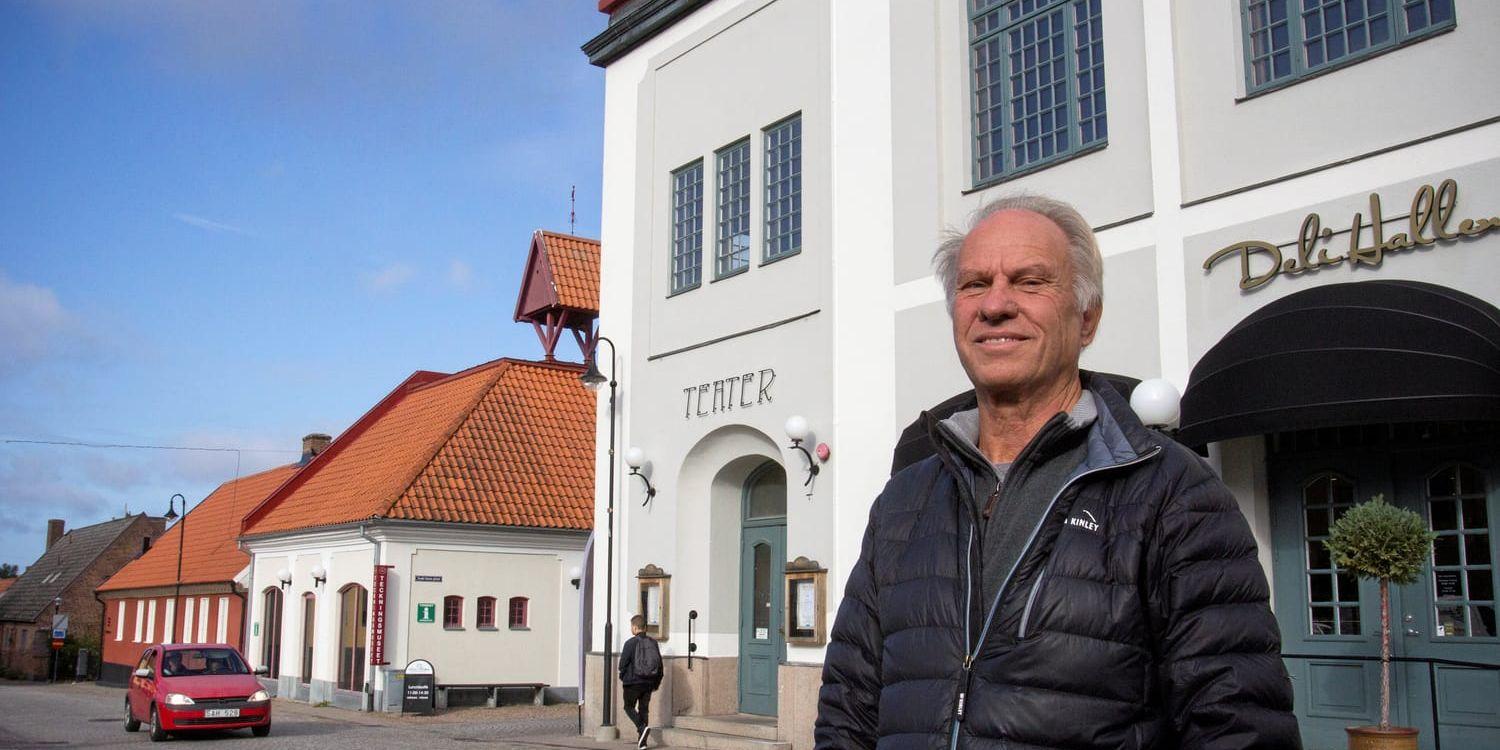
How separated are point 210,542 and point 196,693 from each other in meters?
22.1

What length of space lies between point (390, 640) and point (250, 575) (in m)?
10.2

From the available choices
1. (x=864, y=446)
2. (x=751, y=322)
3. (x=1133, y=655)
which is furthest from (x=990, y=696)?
(x=751, y=322)

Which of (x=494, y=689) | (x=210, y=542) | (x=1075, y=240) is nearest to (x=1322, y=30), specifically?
(x=1075, y=240)

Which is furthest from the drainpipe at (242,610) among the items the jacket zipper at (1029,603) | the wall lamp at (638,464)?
the jacket zipper at (1029,603)

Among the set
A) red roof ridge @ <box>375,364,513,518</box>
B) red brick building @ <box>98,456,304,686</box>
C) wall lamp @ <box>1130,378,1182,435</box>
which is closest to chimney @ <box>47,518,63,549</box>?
red brick building @ <box>98,456,304,686</box>

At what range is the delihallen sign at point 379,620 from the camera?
26.3 meters

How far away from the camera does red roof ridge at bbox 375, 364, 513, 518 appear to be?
27.4m

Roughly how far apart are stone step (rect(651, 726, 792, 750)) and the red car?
758 cm

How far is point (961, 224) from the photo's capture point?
530 inches

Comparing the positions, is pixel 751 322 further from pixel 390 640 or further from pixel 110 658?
pixel 110 658

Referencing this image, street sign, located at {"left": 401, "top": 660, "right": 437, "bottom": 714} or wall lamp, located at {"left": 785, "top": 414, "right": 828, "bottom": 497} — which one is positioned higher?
wall lamp, located at {"left": 785, "top": 414, "right": 828, "bottom": 497}

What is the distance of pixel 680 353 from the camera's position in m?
19.0

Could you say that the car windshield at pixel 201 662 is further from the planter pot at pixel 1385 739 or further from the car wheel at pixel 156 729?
the planter pot at pixel 1385 739

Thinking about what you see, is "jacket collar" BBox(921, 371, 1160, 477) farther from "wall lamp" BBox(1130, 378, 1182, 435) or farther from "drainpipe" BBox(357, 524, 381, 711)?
"drainpipe" BBox(357, 524, 381, 711)
